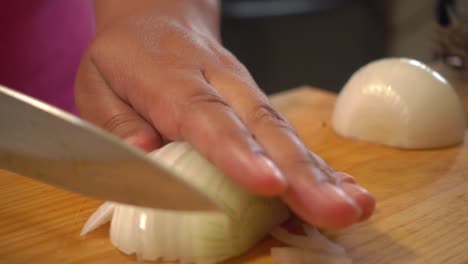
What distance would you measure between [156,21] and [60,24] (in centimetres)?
41

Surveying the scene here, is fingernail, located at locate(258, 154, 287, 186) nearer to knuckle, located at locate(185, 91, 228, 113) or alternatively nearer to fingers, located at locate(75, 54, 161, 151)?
knuckle, located at locate(185, 91, 228, 113)

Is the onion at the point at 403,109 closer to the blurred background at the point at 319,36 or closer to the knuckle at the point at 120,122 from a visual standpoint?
the knuckle at the point at 120,122

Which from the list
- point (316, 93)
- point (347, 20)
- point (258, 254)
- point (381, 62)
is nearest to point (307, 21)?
point (347, 20)

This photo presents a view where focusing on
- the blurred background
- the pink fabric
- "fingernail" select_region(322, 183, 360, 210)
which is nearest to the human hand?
"fingernail" select_region(322, 183, 360, 210)

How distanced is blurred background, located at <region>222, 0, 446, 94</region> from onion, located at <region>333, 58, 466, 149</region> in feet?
4.89

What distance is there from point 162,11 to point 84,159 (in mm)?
550

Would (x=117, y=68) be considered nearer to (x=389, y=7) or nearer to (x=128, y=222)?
(x=128, y=222)

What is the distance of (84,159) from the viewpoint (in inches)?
26.1

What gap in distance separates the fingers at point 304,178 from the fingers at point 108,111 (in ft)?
0.64

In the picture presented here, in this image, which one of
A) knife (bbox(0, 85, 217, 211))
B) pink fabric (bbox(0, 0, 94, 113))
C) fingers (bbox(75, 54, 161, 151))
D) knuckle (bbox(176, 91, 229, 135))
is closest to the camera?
knife (bbox(0, 85, 217, 211))

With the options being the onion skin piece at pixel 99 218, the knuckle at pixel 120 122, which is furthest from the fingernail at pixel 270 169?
the knuckle at pixel 120 122

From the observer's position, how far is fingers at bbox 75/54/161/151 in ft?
3.31

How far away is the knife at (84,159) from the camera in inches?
23.8

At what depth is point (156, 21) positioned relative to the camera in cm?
110
